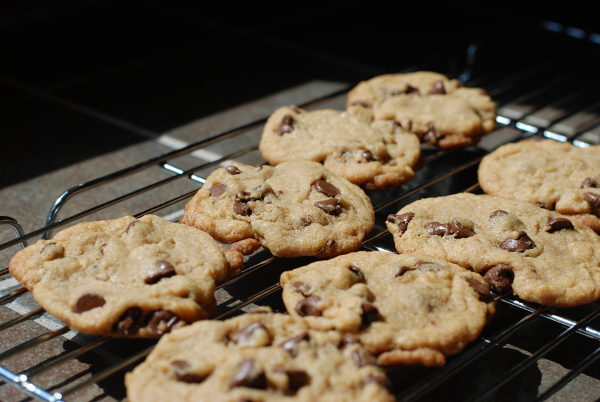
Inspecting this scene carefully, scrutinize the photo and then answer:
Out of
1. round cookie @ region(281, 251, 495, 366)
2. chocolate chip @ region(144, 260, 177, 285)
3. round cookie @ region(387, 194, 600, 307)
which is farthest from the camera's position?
round cookie @ region(387, 194, 600, 307)

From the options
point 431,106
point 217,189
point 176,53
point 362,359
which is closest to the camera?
point 362,359

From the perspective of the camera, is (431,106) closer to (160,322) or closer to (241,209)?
(241,209)

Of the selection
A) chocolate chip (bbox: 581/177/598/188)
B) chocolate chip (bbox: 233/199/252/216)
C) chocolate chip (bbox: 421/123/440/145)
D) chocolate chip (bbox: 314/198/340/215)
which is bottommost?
chocolate chip (bbox: 581/177/598/188)

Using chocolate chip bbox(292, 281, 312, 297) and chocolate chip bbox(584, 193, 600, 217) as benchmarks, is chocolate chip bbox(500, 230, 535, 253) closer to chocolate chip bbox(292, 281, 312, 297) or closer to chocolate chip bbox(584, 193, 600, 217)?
chocolate chip bbox(584, 193, 600, 217)

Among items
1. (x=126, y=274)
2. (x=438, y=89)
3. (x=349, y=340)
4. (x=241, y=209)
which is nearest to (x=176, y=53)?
(x=438, y=89)

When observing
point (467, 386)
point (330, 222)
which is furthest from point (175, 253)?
point (467, 386)

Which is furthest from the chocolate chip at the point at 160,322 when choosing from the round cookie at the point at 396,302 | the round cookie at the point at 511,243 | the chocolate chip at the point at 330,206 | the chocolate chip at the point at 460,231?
the chocolate chip at the point at 460,231

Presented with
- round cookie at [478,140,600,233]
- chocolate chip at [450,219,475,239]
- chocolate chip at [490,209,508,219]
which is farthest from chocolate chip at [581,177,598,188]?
chocolate chip at [450,219,475,239]
